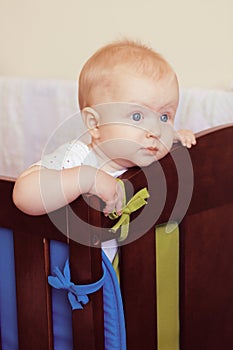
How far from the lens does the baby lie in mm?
1131

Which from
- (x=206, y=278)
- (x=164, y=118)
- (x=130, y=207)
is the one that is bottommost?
(x=206, y=278)

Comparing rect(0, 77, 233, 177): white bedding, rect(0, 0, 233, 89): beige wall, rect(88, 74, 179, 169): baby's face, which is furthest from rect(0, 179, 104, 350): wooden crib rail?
rect(0, 0, 233, 89): beige wall

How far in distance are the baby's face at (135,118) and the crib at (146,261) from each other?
0.03 meters

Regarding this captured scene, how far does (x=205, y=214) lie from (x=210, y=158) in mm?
97

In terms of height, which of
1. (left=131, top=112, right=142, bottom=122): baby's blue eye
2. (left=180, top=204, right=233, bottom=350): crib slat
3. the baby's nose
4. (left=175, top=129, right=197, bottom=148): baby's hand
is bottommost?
(left=180, top=204, right=233, bottom=350): crib slat

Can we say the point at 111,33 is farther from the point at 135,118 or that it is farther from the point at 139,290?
the point at 139,290

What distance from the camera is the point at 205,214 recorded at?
3.95 ft

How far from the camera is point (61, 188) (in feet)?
3.40

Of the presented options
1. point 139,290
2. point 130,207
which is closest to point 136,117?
point 130,207

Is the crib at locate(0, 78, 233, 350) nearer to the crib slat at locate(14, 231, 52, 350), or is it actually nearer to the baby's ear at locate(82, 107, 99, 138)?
the crib slat at locate(14, 231, 52, 350)

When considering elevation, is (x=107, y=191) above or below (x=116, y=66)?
below

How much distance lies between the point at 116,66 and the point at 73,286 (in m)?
0.32

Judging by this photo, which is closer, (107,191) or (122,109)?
(107,191)

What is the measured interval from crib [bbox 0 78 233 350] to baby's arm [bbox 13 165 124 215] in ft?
0.05
